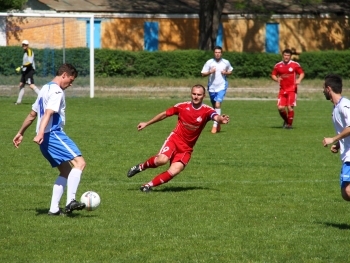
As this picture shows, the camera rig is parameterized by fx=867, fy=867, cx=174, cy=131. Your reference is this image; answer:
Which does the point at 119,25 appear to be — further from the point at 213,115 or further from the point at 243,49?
the point at 213,115

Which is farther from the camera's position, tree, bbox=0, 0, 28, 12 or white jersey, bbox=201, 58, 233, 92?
tree, bbox=0, 0, 28, 12

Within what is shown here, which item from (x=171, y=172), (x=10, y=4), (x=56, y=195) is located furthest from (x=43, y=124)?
(x=10, y=4)

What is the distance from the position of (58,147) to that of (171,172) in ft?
8.26

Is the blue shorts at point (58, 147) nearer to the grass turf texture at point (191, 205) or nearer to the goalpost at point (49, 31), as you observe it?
the grass turf texture at point (191, 205)

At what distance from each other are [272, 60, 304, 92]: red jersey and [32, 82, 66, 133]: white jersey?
12.7 meters

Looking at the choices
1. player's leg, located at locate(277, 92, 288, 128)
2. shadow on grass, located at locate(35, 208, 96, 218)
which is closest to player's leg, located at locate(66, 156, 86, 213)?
shadow on grass, located at locate(35, 208, 96, 218)

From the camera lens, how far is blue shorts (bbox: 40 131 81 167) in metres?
9.60

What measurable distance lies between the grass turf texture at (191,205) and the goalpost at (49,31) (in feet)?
35.0

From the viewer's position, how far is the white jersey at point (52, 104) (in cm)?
942

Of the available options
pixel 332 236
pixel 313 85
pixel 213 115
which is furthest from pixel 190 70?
pixel 332 236

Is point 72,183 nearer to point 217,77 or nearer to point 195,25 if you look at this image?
point 217,77

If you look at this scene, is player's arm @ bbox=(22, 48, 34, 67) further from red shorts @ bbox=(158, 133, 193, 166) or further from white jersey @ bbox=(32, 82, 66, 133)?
white jersey @ bbox=(32, 82, 66, 133)

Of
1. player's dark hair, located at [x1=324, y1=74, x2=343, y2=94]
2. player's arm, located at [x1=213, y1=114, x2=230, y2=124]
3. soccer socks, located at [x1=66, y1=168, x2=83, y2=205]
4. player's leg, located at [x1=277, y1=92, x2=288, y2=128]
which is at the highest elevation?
player's dark hair, located at [x1=324, y1=74, x2=343, y2=94]

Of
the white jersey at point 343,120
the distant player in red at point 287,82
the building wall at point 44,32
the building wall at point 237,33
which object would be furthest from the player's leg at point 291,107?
the building wall at point 237,33
